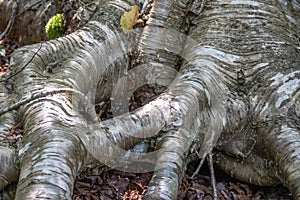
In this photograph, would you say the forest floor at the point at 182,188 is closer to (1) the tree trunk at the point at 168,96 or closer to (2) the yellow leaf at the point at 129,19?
(1) the tree trunk at the point at 168,96

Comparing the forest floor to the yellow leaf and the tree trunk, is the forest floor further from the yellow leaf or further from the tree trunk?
the yellow leaf

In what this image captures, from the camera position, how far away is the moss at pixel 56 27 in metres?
4.43

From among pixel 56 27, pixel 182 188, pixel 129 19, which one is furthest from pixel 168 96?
pixel 56 27

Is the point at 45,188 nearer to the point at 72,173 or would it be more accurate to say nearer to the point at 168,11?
the point at 72,173

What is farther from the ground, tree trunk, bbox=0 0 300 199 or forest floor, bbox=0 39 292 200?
tree trunk, bbox=0 0 300 199

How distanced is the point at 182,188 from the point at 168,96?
64 centimetres

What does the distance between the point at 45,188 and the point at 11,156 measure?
46 centimetres

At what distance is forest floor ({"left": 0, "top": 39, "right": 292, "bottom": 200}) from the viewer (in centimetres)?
317

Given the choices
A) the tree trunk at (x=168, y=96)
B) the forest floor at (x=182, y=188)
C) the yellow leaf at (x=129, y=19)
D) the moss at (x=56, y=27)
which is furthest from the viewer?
the moss at (x=56, y=27)

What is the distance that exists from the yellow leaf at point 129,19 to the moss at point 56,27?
82 centimetres

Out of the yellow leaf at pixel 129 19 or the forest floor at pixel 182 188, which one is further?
the yellow leaf at pixel 129 19

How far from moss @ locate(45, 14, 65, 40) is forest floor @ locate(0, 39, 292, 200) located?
5.44ft

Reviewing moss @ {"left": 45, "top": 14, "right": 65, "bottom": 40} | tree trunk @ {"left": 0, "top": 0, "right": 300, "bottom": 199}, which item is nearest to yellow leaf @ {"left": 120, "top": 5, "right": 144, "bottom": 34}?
tree trunk @ {"left": 0, "top": 0, "right": 300, "bottom": 199}

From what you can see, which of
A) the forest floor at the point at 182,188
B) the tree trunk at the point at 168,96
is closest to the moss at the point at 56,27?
the tree trunk at the point at 168,96
